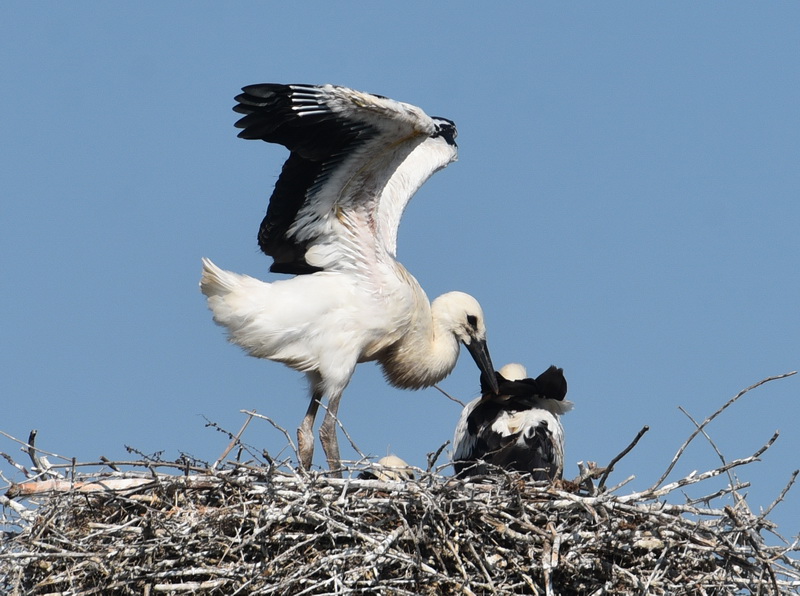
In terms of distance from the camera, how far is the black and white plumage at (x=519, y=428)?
8.13m

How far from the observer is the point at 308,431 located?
8.66 m

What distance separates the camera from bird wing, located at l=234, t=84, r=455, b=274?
25.6 ft

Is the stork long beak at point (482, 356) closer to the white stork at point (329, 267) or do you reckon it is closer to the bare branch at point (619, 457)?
the white stork at point (329, 267)

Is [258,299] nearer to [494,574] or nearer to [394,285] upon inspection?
[394,285]

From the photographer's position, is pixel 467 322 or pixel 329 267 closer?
pixel 329 267

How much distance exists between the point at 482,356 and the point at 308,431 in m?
1.23

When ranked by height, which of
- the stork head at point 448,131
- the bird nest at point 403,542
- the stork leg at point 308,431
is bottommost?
the bird nest at point 403,542

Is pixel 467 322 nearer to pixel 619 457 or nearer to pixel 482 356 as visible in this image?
pixel 482 356

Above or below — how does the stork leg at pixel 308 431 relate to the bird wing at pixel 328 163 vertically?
below

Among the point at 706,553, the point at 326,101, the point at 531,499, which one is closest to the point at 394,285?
the point at 326,101

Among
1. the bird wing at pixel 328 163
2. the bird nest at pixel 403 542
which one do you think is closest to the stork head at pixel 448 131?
the bird wing at pixel 328 163

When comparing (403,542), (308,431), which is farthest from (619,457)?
(308,431)

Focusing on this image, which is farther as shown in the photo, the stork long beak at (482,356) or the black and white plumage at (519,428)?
the stork long beak at (482,356)

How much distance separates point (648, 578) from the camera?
6.51 meters
